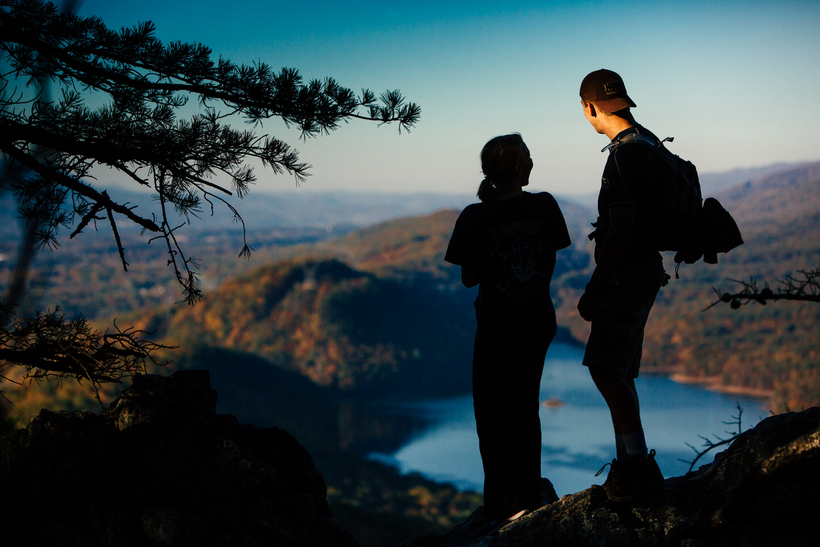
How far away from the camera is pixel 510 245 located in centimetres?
271

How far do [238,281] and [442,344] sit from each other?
1757 inches

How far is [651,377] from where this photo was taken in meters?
95.3

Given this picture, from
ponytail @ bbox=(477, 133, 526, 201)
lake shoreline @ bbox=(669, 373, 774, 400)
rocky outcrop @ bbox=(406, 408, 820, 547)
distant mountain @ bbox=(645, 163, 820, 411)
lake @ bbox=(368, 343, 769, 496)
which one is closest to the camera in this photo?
rocky outcrop @ bbox=(406, 408, 820, 547)

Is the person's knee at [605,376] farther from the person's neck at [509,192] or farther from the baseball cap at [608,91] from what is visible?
the baseball cap at [608,91]

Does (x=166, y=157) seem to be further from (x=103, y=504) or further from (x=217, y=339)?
(x=217, y=339)

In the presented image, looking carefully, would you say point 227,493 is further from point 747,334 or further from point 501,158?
point 747,334

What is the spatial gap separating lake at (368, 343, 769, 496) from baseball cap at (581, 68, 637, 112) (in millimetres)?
54009

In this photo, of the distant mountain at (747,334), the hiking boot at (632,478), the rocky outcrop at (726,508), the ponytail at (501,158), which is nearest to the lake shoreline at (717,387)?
the distant mountain at (747,334)

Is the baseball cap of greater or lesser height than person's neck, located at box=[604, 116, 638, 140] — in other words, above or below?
above

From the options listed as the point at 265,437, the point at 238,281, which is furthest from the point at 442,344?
the point at 265,437

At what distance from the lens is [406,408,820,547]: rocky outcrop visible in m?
2.35

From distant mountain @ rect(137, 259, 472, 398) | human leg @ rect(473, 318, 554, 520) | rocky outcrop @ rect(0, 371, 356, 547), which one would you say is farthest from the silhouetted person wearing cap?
distant mountain @ rect(137, 259, 472, 398)

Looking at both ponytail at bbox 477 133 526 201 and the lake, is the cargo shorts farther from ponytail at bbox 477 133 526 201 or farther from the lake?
the lake

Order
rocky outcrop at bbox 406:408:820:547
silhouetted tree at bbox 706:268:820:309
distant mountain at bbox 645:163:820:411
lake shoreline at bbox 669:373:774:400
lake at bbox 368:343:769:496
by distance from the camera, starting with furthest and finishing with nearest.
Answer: distant mountain at bbox 645:163:820:411, lake shoreline at bbox 669:373:774:400, lake at bbox 368:343:769:496, rocky outcrop at bbox 406:408:820:547, silhouetted tree at bbox 706:268:820:309
